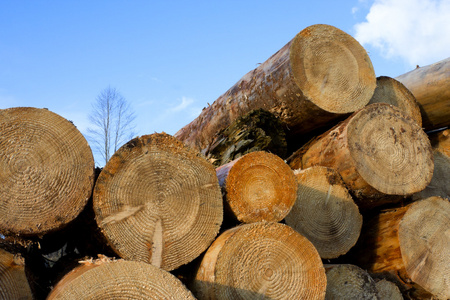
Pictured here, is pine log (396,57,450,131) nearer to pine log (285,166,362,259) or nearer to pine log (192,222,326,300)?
pine log (285,166,362,259)

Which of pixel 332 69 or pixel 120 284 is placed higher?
pixel 332 69

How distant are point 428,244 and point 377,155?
831 millimetres

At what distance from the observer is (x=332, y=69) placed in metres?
3.65

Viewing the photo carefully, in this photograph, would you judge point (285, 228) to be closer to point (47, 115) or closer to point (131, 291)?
point (131, 291)

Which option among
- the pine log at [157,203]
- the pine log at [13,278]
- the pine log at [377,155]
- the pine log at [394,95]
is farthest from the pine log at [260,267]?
the pine log at [394,95]

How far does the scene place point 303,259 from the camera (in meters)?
2.43

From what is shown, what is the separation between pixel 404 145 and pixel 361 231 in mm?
797

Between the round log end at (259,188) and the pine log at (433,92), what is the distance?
8.43ft

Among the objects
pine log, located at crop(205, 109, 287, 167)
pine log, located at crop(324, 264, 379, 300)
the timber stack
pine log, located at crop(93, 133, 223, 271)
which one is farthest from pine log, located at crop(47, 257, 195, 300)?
pine log, located at crop(205, 109, 287, 167)

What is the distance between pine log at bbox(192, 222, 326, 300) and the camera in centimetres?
225

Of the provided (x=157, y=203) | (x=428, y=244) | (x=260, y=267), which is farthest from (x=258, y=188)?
(x=428, y=244)

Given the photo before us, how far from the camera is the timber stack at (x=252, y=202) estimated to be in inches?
85.9

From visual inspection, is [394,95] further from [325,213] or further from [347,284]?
[347,284]

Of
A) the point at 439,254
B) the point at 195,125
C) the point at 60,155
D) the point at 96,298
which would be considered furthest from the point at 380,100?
Answer: the point at 96,298
